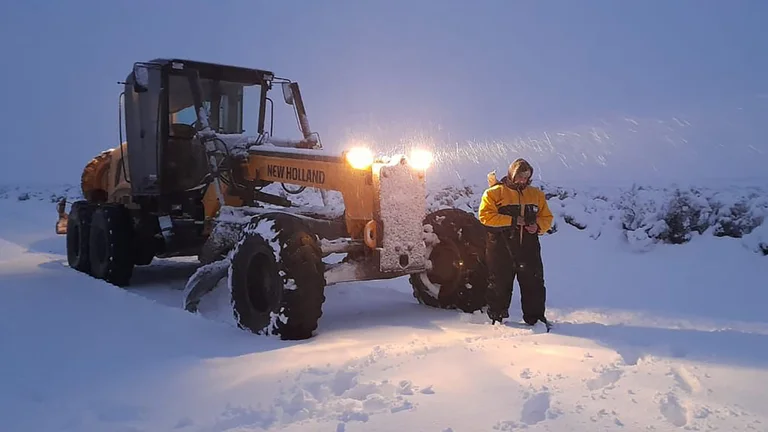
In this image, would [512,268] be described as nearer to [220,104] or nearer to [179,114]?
[220,104]

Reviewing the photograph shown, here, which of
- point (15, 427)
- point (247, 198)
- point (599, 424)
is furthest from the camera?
point (247, 198)

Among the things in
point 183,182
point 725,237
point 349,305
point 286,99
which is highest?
point 286,99

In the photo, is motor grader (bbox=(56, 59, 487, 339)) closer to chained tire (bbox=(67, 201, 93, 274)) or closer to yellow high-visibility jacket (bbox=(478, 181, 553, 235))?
chained tire (bbox=(67, 201, 93, 274))

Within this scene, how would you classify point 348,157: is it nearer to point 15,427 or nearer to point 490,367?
point 490,367

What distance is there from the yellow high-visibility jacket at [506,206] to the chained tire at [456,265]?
746 millimetres

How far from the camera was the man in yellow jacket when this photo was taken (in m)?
5.71

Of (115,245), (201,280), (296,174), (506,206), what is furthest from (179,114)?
(506,206)

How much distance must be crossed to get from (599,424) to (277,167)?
15.0 feet

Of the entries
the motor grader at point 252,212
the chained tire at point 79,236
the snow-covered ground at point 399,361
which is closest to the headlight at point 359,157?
the motor grader at point 252,212

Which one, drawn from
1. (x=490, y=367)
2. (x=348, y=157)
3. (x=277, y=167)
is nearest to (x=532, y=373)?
(x=490, y=367)

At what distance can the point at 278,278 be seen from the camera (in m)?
5.32

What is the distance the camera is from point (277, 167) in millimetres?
6852

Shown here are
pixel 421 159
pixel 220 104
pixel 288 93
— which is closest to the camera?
pixel 421 159

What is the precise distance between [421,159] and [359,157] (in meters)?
0.57
